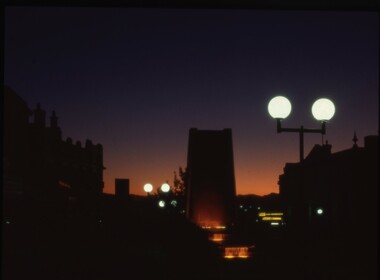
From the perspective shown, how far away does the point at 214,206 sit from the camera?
35344 millimetres

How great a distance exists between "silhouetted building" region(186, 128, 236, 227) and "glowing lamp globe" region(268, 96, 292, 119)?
24.3 meters

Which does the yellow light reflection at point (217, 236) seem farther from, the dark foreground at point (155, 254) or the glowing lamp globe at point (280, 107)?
the glowing lamp globe at point (280, 107)

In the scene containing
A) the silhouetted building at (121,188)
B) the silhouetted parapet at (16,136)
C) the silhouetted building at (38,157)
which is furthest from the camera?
the silhouetted building at (38,157)

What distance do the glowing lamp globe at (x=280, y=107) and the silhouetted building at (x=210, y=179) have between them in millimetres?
24283

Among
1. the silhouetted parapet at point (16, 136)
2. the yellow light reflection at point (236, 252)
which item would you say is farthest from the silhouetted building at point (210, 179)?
the yellow light reflection at point (236, 252)

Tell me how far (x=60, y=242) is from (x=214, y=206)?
965 centimetres

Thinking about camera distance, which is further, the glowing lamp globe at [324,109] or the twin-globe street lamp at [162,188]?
the twin-globe street lamp at [162,188]

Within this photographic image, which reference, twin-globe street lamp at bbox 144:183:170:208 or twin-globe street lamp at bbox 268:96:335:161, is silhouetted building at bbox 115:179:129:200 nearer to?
twin-globe street lamp at bbox 144:183:170:208

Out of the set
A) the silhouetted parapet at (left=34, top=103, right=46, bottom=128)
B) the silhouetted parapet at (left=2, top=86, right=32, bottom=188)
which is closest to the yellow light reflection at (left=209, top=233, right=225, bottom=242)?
the silhouetted parapet at (left=2, top=86, right=32, bottom=188)

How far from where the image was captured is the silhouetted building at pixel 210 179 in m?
34.9

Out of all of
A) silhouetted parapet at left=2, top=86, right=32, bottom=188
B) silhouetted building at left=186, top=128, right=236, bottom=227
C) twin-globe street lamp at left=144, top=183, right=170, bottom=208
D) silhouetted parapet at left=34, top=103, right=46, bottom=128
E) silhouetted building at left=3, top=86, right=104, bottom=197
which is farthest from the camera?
silhouetted parapet at left=34, top=103, right=46, bottom=128

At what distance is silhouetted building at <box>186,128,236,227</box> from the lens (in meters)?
34.9

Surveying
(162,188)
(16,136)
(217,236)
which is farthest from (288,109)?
(16,136)

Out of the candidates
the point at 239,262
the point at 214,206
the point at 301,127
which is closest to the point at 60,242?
the point at 214,206
